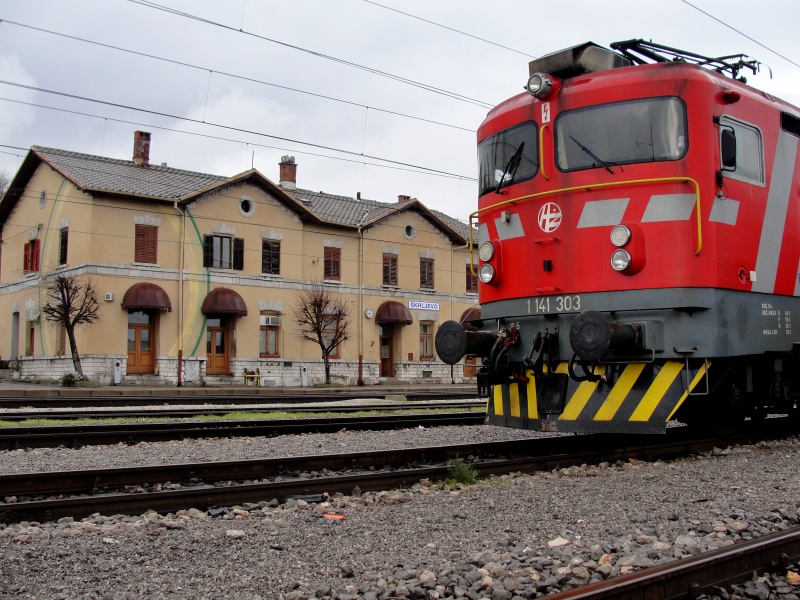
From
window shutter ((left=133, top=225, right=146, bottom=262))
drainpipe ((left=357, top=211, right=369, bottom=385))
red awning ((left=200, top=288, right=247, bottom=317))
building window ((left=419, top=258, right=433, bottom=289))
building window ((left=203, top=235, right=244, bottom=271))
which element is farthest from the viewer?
building window ((left=419, top=258, right=433, bottom=289))

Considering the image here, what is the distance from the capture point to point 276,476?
279 inches

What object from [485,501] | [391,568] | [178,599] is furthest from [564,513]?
[178,599]

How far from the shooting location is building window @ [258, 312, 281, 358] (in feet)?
105

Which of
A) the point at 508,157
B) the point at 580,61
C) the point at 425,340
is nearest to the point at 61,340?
the point at 425,340

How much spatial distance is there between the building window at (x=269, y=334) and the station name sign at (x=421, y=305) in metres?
6.98

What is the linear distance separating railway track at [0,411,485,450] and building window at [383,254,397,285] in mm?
22740

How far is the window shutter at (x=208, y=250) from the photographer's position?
3069 cm

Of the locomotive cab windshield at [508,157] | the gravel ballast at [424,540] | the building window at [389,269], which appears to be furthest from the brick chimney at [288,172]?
the gravel ballast at [424,540]

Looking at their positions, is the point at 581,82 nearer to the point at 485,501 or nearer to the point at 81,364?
the point at 485,501

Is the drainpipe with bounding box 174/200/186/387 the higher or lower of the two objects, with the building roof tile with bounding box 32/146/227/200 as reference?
lower

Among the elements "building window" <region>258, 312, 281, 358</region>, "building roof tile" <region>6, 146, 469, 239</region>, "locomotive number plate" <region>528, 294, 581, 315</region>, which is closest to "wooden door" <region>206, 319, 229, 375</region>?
"building window" <region>258, 312, 281, 358</region>

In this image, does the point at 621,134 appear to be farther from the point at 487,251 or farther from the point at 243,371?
the point at 243,371

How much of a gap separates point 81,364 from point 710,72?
25331 millimetres

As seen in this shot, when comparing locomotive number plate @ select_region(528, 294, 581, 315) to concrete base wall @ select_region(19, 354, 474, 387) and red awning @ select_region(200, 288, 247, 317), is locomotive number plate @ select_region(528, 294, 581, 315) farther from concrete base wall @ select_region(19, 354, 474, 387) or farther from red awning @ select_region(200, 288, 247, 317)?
red awning @ select_region(200, 288, 247, 317)
